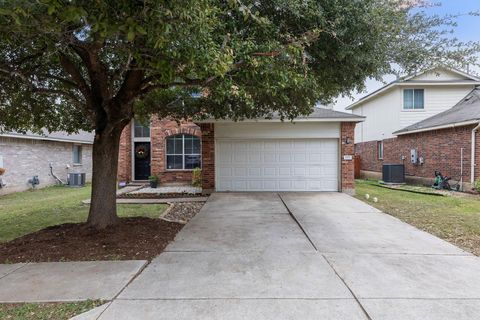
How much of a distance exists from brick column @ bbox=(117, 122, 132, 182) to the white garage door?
5.12m

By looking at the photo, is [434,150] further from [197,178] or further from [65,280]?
[65,280]

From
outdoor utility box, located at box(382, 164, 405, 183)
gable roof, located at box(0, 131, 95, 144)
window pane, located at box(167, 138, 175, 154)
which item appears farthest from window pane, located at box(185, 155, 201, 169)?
outdoor utility box, located at box(382, 164, 405, 183)

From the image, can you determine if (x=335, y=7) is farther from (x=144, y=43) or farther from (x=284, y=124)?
(x=284, y=124)

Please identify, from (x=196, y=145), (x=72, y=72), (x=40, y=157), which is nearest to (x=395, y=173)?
(x=196, y=145)

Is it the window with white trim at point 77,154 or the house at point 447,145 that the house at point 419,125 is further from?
the window with white trim at point 77,154

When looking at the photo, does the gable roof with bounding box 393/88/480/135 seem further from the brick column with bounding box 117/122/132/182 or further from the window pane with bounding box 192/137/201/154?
the brick column with bounding box 117/122/132/182

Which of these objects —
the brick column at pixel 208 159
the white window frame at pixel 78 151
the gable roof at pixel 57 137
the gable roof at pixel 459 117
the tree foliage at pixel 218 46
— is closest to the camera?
the tree foliage at pixel 218 46

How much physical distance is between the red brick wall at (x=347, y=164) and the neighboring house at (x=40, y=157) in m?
12.0

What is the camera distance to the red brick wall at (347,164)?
12.5m

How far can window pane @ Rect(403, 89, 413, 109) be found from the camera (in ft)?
58.8

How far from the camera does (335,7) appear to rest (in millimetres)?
4969

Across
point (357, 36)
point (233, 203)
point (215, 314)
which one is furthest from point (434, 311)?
point (233, 203)

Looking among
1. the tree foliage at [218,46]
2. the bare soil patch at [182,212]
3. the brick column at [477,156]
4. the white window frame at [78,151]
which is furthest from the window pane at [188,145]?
the brick column at [477,156]

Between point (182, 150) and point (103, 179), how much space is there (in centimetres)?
902
